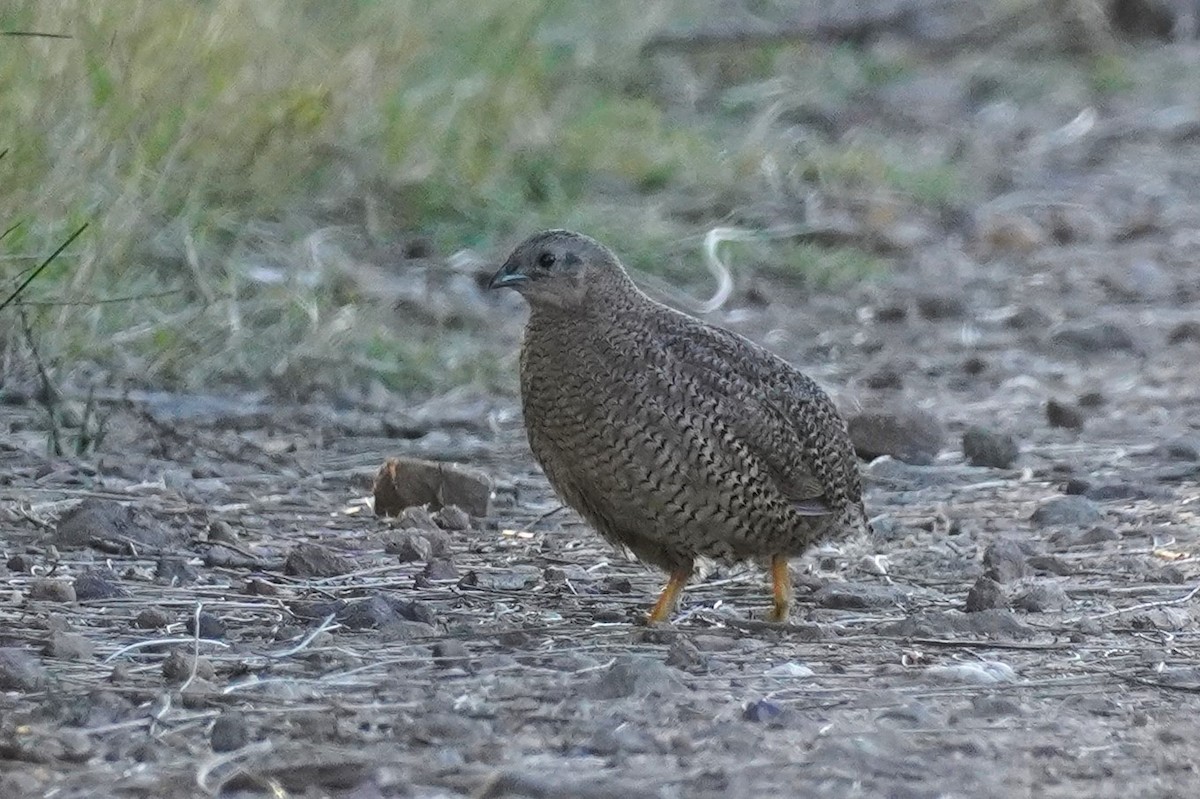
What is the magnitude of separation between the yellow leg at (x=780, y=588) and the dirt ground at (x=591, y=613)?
0.07 meters

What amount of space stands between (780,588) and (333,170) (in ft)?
14.7

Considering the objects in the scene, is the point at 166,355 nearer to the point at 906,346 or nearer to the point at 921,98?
the point at 906,346

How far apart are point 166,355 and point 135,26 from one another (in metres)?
0.98

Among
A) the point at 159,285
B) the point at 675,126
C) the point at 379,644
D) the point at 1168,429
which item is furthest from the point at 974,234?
the point at 379,644

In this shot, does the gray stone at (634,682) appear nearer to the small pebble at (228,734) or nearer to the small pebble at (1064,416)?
the small pebble at (228,734)

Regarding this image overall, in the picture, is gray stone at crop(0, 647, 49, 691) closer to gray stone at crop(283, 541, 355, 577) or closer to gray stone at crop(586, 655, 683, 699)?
gray stone at crop(586, 655, 683, 699)

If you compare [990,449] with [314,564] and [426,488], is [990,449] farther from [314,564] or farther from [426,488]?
[314,564]

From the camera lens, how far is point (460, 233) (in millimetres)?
9234

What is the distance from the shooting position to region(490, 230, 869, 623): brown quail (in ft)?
15.6

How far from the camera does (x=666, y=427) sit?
476cm

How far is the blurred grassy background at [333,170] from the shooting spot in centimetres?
654

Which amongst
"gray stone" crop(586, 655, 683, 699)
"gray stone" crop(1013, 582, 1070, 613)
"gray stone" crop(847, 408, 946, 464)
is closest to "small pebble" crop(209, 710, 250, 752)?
"gray stone" crop(586, 655, 683, 699)

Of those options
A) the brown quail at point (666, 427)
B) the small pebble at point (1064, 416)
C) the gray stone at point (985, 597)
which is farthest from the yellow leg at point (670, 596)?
the small pebble at point (1064, 416)

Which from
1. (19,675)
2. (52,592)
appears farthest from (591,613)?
(19,675)
